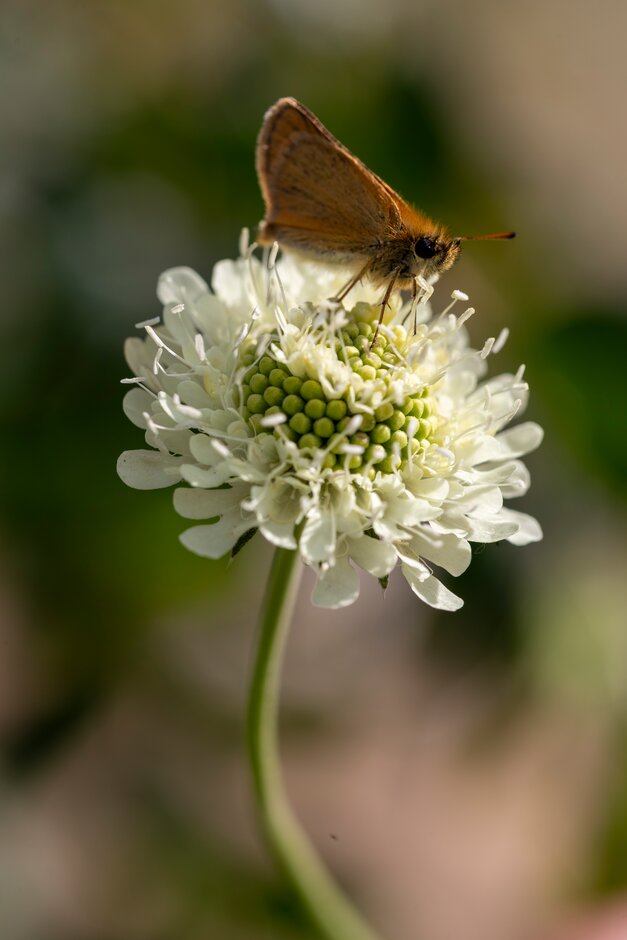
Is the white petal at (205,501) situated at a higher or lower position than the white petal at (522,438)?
lower

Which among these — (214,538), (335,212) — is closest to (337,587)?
(214,538)

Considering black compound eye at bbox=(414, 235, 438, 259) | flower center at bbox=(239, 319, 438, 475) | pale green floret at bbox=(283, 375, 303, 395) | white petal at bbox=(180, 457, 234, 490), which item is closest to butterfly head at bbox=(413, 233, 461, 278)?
black compound eye at bbox=(414, 235, 438, 259)

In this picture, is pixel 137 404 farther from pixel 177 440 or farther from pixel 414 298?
pixel 414 298

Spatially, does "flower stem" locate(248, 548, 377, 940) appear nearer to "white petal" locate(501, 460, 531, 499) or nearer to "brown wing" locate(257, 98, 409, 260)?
"white petal" locate(501, 460, 531, 499)

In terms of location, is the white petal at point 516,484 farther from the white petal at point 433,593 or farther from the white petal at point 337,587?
the white petal at point 337,587

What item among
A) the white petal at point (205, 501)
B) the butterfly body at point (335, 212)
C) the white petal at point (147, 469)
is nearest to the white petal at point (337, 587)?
the white petal at point (205, 501)

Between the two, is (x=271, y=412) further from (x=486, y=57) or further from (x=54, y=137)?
(x=486, y=57)

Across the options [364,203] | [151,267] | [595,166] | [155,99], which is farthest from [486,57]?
Result: [364,203]
